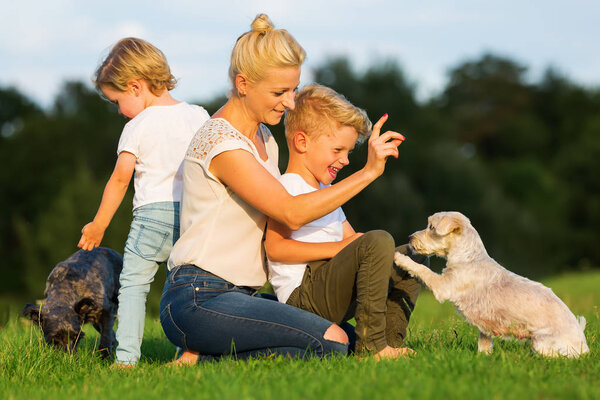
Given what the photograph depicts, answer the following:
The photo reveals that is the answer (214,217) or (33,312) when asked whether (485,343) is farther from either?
(33,312)

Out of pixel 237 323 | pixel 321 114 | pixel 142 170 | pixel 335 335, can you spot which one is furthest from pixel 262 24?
pixel 335 335

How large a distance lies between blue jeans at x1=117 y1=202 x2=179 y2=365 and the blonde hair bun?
1.81m

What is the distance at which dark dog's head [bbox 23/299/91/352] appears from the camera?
6.60m

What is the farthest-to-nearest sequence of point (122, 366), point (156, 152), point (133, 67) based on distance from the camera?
point (133, 67), point (156, 152), point (122, 366)

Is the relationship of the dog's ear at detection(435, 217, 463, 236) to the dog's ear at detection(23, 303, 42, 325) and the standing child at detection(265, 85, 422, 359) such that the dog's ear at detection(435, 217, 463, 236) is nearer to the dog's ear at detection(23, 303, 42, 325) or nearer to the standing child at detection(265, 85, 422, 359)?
the standing child at detection(265, 85, 422, 359)

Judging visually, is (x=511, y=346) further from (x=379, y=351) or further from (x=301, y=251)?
(x=301, y=251)

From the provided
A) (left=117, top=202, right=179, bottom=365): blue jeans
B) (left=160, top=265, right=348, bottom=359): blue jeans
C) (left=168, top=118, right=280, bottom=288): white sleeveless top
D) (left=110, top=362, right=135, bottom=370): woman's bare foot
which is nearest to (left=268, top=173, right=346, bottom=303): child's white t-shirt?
(left=168, top=118, right=280, bottom=288): white sleeveless top

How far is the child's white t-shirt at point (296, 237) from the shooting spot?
5793mm

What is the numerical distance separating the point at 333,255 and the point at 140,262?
1.80 meters

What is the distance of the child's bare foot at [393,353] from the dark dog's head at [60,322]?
2.92 metres

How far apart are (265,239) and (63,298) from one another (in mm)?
2252

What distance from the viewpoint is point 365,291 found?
17.6 ft

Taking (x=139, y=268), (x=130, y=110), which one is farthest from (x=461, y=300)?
(x=130, y=110)

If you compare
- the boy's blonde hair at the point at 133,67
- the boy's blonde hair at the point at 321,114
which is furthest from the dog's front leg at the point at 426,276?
the boy's blonde hair at the point at 133,67
